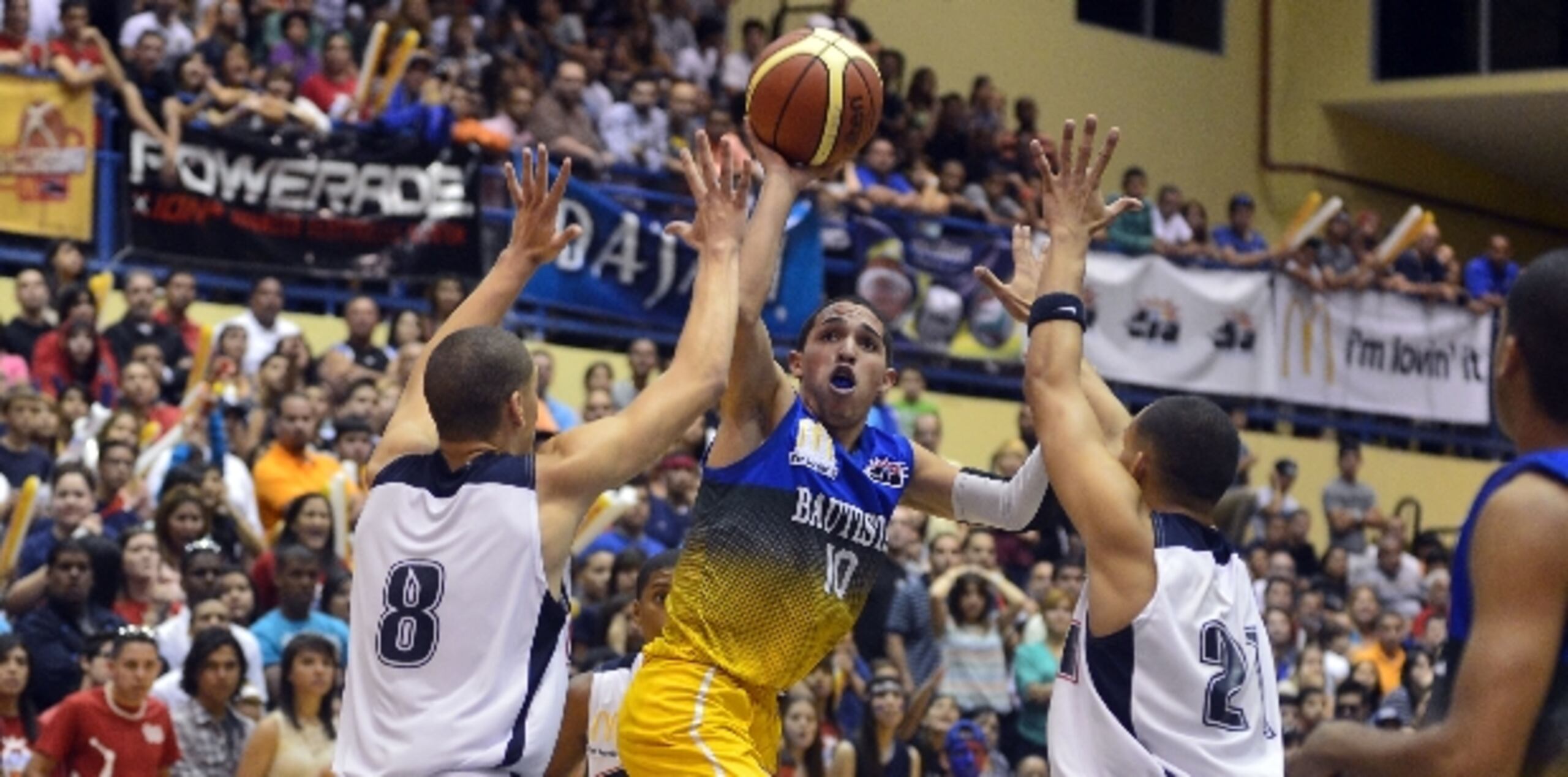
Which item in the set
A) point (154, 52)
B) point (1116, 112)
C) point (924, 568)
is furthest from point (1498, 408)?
point (1116, 112)

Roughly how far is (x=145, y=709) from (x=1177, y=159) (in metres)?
16.8

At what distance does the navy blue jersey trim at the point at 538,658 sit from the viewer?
213 inches

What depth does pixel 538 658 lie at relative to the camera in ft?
18.0

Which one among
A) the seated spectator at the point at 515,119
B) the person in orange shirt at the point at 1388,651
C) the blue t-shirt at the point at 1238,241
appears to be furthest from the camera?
the blue t-shirt at the point at 1238,241

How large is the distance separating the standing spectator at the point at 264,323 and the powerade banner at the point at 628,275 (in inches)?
94.8

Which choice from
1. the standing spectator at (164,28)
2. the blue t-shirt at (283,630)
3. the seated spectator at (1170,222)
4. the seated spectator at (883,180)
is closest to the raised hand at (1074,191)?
the blue t-shirt at (283,630)

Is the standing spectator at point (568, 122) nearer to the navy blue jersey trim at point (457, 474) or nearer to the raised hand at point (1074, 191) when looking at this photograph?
the raised hand at point (1074, 191)

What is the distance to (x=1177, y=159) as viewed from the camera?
2462cm

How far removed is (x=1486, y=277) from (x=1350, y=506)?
3.53 m

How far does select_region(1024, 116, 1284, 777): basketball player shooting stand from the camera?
5.65 m

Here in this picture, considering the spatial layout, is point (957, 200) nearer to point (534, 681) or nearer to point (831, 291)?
point (831, 291)

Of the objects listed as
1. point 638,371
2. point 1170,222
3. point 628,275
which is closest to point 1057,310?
point 638,371

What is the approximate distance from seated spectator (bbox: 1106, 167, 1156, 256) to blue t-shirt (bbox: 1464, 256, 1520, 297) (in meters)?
3.66

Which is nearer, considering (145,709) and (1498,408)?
(1498,408)
